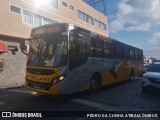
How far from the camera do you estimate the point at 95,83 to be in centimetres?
1117

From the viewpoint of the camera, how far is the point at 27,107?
7805mm

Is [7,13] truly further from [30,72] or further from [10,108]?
[10,108]

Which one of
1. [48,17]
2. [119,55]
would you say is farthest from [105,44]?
[48,17]

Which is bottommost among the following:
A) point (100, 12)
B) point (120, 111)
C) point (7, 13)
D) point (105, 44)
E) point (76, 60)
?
point (120, 111)

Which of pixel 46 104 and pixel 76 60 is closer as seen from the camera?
pixel 46 104

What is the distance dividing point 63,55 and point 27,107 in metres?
2.50

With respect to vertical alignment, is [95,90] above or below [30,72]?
below

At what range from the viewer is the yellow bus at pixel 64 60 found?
844cm

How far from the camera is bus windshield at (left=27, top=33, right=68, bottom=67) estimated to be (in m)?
8.49

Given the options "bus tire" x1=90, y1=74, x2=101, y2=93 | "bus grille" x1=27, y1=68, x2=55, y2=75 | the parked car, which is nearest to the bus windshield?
"bus grille" x1=27, y1=68, x2=55, y2=75

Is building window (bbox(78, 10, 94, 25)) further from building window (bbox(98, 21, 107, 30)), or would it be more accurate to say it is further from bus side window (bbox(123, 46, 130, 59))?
bus side window (bbox(123, 46, 130, 59))

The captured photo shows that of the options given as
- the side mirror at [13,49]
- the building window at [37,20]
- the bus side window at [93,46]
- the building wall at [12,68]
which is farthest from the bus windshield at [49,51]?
the building window at [37,20]

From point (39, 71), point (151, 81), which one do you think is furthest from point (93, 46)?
point (151, 81)

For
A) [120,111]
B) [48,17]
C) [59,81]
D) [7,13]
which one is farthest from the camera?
[48,17]
